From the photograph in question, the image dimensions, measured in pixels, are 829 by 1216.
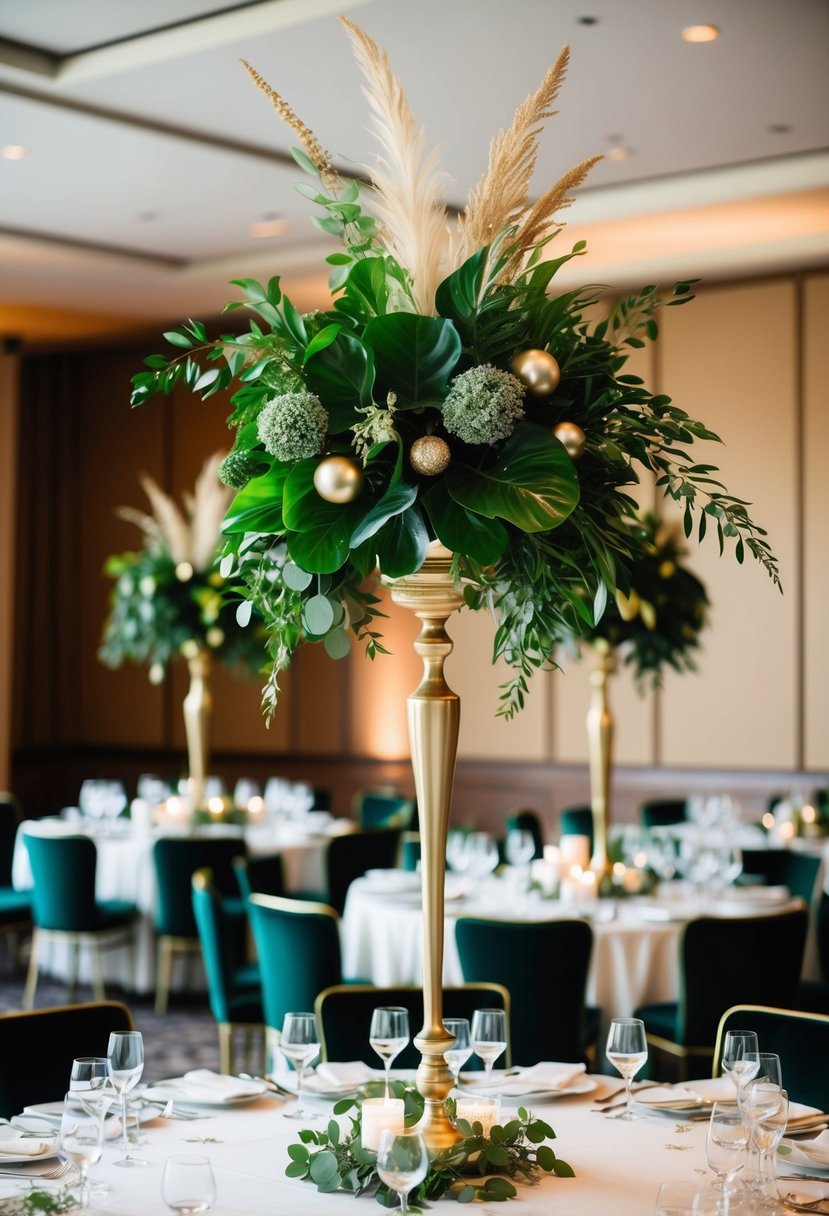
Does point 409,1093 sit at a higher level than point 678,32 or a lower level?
→ lower

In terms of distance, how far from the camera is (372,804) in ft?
27.2

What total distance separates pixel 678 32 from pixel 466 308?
4.16m

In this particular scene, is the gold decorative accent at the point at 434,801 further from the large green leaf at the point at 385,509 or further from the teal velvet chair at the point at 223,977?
the teal velvet chair at the point at 223,977

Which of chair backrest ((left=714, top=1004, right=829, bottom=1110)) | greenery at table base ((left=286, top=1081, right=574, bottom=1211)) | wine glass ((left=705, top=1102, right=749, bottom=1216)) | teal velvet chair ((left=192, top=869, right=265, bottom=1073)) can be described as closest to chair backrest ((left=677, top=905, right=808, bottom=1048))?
chair backrest ((left=714, top=1004, right=829, bottom=1110))

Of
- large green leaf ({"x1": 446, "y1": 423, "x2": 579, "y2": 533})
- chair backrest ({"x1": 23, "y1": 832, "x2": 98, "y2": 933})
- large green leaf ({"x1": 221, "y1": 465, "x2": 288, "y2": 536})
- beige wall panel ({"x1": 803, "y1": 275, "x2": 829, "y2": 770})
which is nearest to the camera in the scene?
large green leaf ({"x1": 446, "y1": 423, "x2": 579, "y2": 533})

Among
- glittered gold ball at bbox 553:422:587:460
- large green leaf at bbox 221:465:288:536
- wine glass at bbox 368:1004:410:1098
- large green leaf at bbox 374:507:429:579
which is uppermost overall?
glittered gold ball at bbox 553:422:587:460

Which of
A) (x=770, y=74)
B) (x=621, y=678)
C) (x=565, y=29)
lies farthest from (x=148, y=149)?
(x=621, y=678)

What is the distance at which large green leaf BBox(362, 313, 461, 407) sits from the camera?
83.0 inches

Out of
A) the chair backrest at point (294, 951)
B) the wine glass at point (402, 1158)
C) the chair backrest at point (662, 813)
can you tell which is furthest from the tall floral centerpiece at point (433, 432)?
the chair backrest at point (662, 813)

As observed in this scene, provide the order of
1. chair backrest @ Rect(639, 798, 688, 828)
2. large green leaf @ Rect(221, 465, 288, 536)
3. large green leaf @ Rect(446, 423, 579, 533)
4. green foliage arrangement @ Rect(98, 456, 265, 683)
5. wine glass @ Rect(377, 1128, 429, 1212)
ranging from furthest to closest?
1. chair backrest @ Rect(639, 798, 688, 828)
2. green foliage arrangement @ Rect(98, 456, 265, 683)
3. large green leaf @ Rect(221, 465, 288, 536)
4. large green leaf @ Rect(446, 423, 579, 533)
5. wine glass @ Rect(377, 1128, 429, 1212)

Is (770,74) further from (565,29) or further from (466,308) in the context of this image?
(466,308)

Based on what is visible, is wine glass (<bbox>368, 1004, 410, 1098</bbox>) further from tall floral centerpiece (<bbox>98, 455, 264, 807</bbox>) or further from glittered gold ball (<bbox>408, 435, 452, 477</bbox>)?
tall floral centerpiece (<bbox>98, 455, 264, 807</bbox>)

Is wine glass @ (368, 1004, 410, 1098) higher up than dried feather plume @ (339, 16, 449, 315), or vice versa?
dried feather plume @ (339, 16, 449, 315)

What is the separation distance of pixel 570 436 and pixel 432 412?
21cm
